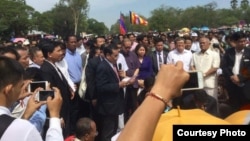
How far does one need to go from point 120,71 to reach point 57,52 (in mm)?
1334

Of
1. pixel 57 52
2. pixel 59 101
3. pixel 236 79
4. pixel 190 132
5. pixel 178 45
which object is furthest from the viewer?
pixel 178 45

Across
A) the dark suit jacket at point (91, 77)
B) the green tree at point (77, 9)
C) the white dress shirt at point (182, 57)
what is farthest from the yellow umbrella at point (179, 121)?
the green tree at point (77, 9)

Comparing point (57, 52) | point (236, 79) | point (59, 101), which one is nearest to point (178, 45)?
point (236, 79)

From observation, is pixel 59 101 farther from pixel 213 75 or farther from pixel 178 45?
pixel 178 45

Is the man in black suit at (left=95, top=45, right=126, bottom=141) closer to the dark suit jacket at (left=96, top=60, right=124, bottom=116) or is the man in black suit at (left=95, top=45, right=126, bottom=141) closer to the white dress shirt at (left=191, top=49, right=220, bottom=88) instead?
the dark suit jacket at (left=96, top=60, right=124, bottom=116)

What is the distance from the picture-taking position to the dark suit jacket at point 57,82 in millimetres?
4691

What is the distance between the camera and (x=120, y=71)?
612 cm

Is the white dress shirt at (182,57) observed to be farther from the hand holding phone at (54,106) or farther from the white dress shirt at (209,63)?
the hand holding phone at (54,106)

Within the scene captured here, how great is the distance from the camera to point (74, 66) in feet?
22.0

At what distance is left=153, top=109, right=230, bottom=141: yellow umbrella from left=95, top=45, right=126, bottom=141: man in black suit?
9.79 feet

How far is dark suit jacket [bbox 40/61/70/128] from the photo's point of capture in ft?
15.4

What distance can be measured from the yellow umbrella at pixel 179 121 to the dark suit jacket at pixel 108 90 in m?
2.96

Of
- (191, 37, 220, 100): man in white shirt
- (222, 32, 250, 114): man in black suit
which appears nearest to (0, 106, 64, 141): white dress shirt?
(222, 32, 250, 114): man in black suit

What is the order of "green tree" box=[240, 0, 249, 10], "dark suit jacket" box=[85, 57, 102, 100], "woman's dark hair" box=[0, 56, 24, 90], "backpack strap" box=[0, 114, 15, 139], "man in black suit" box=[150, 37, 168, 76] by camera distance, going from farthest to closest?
1. "green tree" box=[240, 0, 249, 10]
2. "man in black suit" box=[150, 37, 168, 76]
3. "dark suit jacket" box=[85, 57, 102, 100]
4. "woman's dark hair" box=[0, 56, 24, 90]
5. "backpack strap" box=[0, 114, 15, 139]
